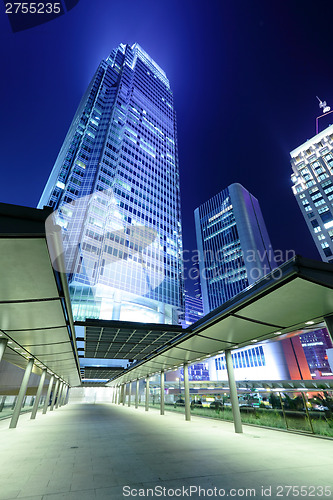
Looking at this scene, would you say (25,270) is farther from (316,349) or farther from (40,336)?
(316,349)

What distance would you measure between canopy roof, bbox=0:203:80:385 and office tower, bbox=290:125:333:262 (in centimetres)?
7876

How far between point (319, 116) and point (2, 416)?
171 metres

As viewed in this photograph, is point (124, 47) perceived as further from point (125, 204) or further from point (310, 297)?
point (310, 297)

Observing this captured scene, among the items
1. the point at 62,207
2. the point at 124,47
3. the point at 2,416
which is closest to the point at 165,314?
the point at 62,207

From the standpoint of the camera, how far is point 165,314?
71.7m

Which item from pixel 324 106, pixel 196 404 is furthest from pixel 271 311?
pixel 324 106

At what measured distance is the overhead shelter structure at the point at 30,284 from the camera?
3990 mm

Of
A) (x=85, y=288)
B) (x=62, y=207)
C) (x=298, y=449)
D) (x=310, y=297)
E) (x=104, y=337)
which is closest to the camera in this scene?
(x=310, y=297)

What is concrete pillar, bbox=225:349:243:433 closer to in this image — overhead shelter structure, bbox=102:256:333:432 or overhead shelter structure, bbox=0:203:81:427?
overhead shelter structure, bbox=102:256:333:432

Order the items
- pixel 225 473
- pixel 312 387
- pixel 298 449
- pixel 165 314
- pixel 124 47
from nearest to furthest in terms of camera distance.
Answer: pixel 225 473 < pixel 298 449 < pixel 312 387 < pixel 165 314 < pixel 124 47

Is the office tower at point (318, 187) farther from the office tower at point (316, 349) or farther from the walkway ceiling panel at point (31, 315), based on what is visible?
the office tower at point (316, 349)

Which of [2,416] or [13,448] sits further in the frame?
[2,416]

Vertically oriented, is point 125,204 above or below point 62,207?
above

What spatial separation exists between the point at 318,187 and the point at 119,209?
228ft
